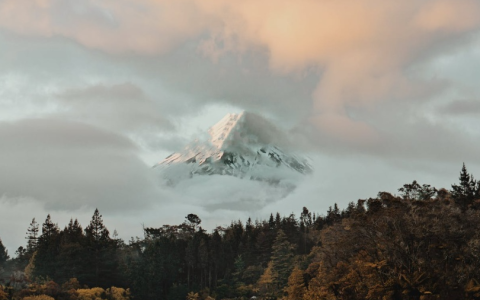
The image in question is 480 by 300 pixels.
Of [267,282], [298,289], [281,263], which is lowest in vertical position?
[298,289]

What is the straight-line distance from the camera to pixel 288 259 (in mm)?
95750

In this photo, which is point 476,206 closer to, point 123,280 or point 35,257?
point 123,280

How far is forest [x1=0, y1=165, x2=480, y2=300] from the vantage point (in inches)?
1617

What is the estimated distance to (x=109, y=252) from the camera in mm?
101312

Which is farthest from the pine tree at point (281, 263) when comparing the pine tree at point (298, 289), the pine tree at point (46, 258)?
the pine tree at point (46, 258)

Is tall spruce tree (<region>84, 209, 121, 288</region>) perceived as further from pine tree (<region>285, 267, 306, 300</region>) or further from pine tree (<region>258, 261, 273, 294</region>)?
pine tree (<region>285, 267, 306, 300</region>)

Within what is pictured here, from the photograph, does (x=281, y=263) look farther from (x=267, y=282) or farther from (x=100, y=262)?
(x=100, y=262)

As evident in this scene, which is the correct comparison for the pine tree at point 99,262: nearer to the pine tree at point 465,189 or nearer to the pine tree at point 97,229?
the pine tree at point 97,229

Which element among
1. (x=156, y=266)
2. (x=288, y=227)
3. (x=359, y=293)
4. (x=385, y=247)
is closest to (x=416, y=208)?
(x=385, y=247)

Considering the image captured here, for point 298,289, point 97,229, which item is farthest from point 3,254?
point 298,289

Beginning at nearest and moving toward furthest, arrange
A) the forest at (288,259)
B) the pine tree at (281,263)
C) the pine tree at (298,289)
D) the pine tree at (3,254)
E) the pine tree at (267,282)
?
the forest at (288,259) → the pine tree at (298,289) → the pine tree at (267,282) → the pine tree at (281,263) → the pine tree at (3,254)

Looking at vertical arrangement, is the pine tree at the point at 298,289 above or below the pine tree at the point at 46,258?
below

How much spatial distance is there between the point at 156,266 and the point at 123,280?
7109mm

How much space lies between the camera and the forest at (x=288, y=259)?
4106 cm
